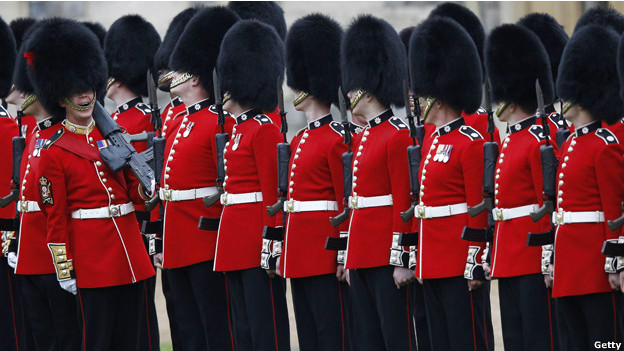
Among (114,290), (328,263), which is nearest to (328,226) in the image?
(328,263)

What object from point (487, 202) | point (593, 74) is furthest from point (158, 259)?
point (593, 74)

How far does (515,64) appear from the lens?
668 centimetres

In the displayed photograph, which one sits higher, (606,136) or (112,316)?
(606,136)

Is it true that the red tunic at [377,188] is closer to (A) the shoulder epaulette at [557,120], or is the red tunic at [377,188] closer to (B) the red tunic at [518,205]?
(B) the red tunic at [518,205]

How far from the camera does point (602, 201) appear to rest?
580 cm

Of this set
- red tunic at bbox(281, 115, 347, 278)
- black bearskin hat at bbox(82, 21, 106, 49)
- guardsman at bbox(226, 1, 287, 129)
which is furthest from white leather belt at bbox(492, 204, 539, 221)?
black bearskin hat at bbox(82, 21, 106, 49)

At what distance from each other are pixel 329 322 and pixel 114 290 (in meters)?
1.09

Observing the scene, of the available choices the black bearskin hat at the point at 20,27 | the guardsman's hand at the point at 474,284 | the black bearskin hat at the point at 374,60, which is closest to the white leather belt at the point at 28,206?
the black bearskin hat at the point at 374,60

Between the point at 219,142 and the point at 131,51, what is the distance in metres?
1.91

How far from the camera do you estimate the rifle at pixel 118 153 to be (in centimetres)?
635

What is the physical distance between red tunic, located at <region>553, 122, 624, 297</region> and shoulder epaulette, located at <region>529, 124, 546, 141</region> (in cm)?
23

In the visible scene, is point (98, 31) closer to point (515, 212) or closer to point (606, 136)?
point (515, 212)

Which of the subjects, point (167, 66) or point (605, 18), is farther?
point (167, 66)

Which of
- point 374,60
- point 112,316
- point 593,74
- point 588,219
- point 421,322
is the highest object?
point 374,60
